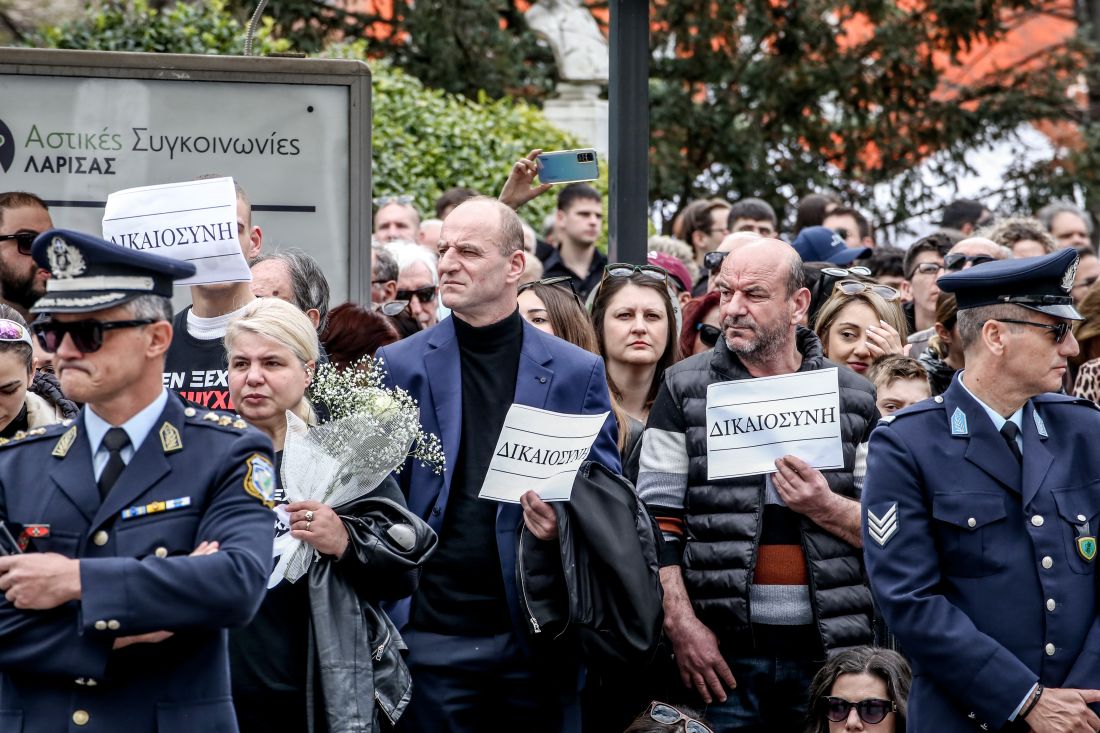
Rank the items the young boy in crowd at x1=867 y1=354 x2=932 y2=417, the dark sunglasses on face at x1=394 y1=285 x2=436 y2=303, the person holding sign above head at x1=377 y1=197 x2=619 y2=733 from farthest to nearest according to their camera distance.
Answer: the dark sunglasses on face at x1=394 y1=285 x2=436 y2=303 → the young boy in crowd at x1=867 y1=354 x2=932 y2=417 → the person holding sign above head at x1=377 y1=197 x2=619 y2=733

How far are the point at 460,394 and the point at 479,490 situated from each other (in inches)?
13.5

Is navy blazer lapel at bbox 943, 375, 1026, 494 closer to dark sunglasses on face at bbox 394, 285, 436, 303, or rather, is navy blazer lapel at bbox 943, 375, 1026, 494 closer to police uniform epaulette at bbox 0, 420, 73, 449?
police uniform epaulette at bbox 0, 420, 73, 449

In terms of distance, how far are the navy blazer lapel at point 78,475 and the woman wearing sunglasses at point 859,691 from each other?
274 centimetres

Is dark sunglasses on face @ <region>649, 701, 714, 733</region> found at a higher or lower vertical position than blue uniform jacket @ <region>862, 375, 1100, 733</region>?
lower

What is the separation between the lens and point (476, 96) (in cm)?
1822

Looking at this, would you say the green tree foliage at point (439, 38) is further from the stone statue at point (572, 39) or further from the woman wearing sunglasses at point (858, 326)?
the woman wearing sunglasses at point (858, 326)

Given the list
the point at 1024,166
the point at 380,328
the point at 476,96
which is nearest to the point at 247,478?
the point at 380,328

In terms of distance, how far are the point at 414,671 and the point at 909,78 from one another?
51.1ft

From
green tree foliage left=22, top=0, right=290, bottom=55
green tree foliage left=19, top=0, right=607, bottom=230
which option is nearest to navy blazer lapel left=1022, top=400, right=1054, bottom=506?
green tree foliage left=19, top=0, right=607, bottom=230

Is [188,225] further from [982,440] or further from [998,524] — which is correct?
[998,524]

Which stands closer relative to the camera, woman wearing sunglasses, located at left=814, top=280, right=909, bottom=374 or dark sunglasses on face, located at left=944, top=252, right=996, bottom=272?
woman wearing sunglasses, located at left=814, top=280, right=909, bottom=374

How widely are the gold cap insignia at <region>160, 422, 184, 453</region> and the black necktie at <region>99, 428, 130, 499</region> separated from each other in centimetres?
9

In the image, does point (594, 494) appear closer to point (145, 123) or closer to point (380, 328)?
point (380, 328)

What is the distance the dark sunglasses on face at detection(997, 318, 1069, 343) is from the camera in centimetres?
475
